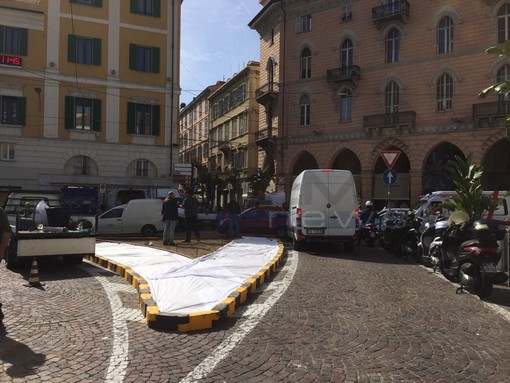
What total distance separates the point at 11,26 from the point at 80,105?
574 centimetres

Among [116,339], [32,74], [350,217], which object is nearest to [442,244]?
[350,217]

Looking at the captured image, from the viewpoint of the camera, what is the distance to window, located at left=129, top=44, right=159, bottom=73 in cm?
3161

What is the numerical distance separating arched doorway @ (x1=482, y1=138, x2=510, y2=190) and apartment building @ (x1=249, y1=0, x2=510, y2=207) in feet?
0.21

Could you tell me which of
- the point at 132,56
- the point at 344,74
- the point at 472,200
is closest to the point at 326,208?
the point at 472,200

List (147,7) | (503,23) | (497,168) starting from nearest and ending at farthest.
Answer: (503,23) < (497,168) < (147,7)

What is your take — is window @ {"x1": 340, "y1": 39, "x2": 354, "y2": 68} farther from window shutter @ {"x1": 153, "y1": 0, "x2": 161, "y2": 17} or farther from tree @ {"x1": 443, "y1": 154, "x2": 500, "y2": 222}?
tree @ {"x1": 443, "y1": 154, "x2": 500, "y2": 222}

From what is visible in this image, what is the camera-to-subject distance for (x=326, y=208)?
1462 cm

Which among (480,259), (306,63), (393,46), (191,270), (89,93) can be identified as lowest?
(191,270)

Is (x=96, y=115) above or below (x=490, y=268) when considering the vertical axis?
above

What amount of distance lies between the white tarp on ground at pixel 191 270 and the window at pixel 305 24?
2692cm

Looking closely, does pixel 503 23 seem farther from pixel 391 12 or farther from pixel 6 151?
pixel 6 151

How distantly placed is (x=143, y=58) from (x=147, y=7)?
136 inches

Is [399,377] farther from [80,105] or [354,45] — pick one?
[354,45]

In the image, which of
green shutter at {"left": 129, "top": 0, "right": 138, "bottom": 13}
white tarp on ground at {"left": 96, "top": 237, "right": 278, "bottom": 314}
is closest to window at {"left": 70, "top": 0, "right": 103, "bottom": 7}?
green shutter at {"left": 129, "top": 0, "right": 138, "bottom": 13}
